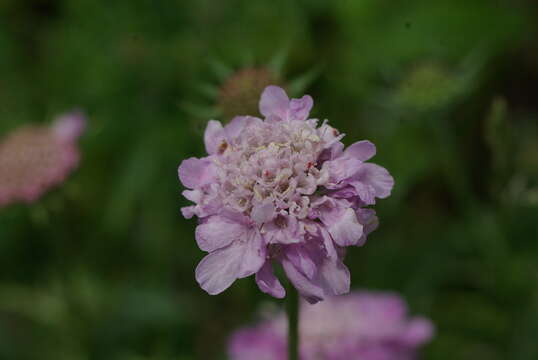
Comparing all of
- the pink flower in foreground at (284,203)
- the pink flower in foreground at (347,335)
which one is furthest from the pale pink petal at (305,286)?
the pink flower in foreground at (347,335)

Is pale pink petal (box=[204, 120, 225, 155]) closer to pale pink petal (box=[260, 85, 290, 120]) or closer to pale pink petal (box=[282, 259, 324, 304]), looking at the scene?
pale pink petal (box=[260, 85, 290, 120])

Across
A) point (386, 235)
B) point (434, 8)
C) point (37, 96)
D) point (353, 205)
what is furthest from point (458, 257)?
point (37, 96)

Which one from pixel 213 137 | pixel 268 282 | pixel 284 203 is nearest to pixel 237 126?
pixel 213 137

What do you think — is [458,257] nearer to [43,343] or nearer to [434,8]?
[434,8]

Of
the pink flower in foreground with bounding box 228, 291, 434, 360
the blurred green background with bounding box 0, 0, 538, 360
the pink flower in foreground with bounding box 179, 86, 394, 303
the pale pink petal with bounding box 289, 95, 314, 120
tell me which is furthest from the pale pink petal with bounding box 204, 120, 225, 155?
the blurred green background with bounding box 0, 0, 538, 360

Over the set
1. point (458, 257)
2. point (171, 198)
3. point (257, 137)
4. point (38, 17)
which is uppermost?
point (38, 17)

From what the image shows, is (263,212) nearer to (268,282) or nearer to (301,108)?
(268,282)
